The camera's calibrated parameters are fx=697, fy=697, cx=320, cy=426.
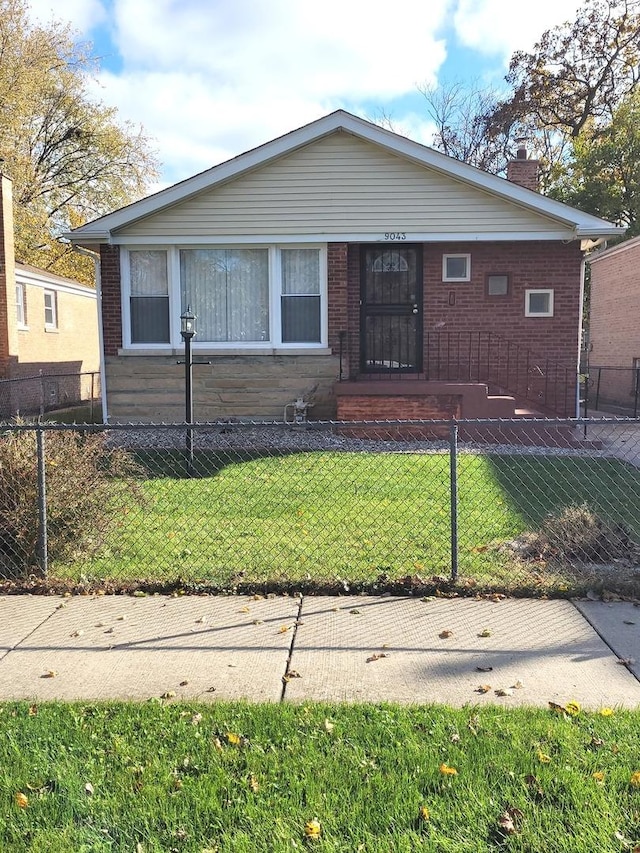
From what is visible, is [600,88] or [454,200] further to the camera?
[600,88]

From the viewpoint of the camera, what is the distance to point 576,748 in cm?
289

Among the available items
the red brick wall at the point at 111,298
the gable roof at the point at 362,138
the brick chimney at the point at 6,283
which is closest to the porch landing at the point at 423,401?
the gable roof at the point at 362,138

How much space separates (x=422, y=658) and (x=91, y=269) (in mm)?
32423

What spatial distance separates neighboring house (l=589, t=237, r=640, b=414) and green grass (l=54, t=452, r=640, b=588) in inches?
455

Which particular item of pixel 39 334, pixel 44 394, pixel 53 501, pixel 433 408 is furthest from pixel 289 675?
pixel 39 334

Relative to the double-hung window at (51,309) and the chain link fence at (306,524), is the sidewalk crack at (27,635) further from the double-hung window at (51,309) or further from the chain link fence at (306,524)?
the double-hung window at (51,309)

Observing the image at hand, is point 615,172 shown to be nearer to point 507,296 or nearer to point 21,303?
point 507,296

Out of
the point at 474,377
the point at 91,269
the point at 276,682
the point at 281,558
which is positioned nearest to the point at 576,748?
the point at 276,682

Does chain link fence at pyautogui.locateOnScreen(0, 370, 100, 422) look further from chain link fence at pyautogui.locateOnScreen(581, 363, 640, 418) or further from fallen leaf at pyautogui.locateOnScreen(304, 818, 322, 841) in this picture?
chain link fence at pyautogui.locateOnScreen(581, 363, 640, 418)

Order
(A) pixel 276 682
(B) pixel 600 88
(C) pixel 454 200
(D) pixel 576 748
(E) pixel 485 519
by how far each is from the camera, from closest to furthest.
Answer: (D) pixel 576 748, (A) pixel 276 682, (E) pixel 485 519, (C) pixel 454 200, (B) pixel 600 88

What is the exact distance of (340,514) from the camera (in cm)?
667

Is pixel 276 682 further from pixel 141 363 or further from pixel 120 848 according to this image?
pixel 141 363

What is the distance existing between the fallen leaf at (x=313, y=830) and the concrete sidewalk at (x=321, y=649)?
90cm

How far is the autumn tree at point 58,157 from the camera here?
27141mm
